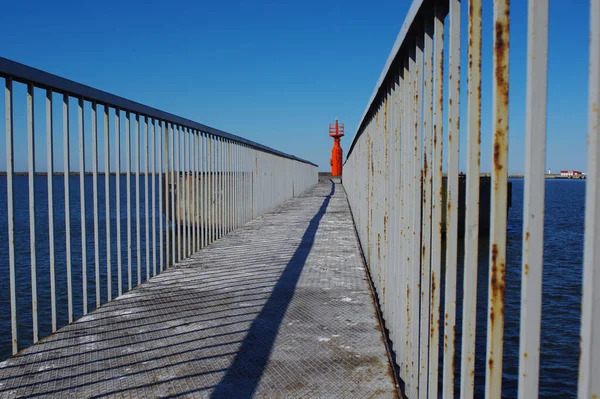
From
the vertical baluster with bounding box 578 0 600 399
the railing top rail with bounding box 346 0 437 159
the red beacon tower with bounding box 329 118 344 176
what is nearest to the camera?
the vertical baluster with bounding box 578 0 600 399

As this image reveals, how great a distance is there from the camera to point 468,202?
1.29 meters

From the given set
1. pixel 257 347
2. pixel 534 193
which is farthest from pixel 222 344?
pixel 534 193

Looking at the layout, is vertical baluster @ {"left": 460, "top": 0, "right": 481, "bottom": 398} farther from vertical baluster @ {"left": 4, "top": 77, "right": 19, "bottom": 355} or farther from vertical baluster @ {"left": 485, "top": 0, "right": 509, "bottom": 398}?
vertical baluster @ {"left": 4, "top": 77, "right": 19, "bottom": 355}

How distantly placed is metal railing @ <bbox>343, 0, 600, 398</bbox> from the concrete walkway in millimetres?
402

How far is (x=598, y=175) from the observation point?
818 millimetres

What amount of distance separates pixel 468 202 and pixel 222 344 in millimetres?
1921

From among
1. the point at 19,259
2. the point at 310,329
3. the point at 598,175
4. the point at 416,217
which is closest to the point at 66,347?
the point at 310,329

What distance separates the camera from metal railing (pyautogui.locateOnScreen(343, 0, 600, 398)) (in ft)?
2.81

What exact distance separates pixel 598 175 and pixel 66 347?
109 inches

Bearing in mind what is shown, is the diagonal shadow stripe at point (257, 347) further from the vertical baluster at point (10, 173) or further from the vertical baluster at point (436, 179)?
the vertical baluster at point (10, 173)

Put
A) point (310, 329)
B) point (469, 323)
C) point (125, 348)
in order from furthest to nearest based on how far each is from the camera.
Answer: point (310, 329), point (125, 348), point (469, 323)

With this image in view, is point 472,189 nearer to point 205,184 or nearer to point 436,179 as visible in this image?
point 436,179

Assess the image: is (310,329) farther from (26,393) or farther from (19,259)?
(19,259)

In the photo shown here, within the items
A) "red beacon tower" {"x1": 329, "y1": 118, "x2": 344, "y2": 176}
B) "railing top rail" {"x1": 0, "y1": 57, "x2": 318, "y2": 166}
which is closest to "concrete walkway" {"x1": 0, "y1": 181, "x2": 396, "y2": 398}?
"railing top rail" {"x1": 0, "y1": 57, "x2": 318, "y2": 166}
